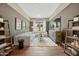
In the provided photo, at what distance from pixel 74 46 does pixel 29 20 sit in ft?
4.02

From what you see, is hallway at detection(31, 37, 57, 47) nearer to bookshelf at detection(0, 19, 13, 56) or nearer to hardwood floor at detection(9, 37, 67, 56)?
hardwood floor at detection(9, 37, 67, 56)

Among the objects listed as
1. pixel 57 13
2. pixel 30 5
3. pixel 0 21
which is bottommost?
pixel 0 21

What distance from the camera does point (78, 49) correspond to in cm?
242

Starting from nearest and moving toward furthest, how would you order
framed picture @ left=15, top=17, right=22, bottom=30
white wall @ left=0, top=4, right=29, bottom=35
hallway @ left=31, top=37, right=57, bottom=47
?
white wall @ left=0, top=4, right=29, bottom=35
framed picture @ left=15, top=17, right=22, bottom=30
hallway @ left=31, top=37, right=57, bottom=47

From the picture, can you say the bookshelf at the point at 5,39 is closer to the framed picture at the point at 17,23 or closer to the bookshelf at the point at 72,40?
the framed picture at the point at 17,23

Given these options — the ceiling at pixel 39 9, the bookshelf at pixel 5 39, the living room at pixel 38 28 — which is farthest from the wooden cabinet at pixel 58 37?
the bookshelf at pixel 5 39

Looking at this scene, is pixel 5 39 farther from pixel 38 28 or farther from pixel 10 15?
pixel 38 28

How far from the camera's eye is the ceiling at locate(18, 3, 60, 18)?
254 cm

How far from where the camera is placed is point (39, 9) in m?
2.71

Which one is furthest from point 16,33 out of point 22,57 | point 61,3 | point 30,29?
point 61,3

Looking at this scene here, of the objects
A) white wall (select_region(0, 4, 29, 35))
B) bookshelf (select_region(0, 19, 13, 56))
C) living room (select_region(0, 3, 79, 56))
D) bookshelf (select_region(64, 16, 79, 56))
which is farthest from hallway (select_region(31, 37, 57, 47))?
bookshelf (select_region(0, 19, 13, 56))

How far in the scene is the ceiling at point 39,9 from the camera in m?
2.54

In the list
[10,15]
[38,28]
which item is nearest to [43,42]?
[38,28]

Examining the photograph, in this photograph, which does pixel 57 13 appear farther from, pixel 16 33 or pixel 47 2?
pixel 16 33
